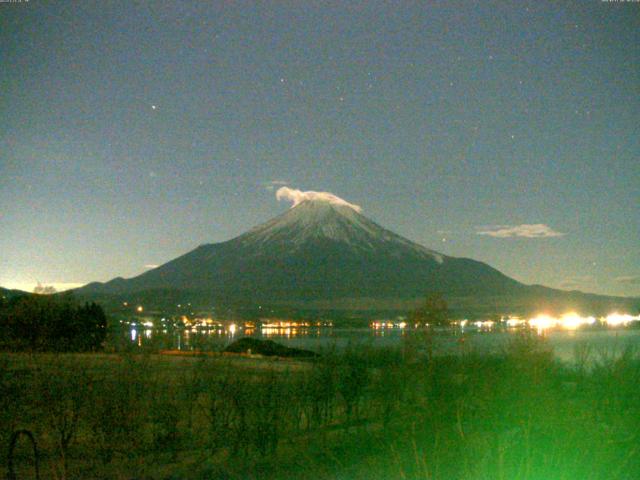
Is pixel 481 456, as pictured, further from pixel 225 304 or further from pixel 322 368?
pixel 225 304

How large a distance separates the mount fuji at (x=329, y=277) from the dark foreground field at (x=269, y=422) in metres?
107

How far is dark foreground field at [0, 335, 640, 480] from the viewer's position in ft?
32.1

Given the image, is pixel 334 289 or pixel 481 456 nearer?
pixel 481 456

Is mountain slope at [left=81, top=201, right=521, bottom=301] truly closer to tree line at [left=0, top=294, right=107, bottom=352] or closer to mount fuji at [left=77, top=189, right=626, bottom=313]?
mount fuji at [left=77, top=189, right=626, bottom=313]

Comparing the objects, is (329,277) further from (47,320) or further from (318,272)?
(47,320)

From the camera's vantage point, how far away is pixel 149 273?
182 meters

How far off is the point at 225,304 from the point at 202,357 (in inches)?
4715

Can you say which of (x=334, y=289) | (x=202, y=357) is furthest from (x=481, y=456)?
(x=334, y=289)

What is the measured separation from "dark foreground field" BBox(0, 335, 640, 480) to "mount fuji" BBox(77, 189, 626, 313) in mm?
106783

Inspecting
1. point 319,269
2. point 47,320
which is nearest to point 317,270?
point 319,269

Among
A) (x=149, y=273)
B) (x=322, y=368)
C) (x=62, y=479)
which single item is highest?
(x=149, y=273)

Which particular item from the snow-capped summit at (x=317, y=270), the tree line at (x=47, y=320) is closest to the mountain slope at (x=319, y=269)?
the snow-capped summit at (x=317, y=270)

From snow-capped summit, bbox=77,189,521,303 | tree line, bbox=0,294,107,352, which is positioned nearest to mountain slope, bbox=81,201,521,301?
snow-capped summit, bbox=77,189,521,303

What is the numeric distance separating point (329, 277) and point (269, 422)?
149362mm
